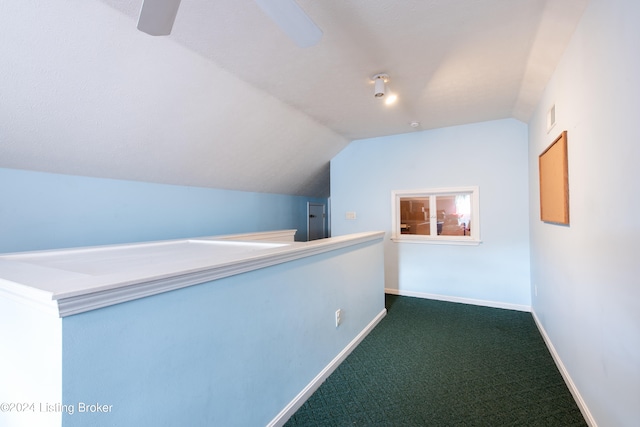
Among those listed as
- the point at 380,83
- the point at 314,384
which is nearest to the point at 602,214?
the point at 380,83

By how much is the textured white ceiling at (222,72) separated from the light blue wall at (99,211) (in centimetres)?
13

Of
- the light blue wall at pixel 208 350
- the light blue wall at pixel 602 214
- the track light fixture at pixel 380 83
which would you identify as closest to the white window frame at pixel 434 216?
the light blue wall at pixel 602 214

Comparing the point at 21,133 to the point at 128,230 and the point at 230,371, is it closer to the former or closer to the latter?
the point at 128,230

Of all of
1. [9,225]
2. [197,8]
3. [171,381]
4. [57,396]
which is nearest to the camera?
[57,396]

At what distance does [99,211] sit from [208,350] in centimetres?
198

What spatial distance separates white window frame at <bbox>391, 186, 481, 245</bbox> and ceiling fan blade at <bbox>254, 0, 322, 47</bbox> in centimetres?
300

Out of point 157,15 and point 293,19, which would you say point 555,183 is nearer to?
point 293,19

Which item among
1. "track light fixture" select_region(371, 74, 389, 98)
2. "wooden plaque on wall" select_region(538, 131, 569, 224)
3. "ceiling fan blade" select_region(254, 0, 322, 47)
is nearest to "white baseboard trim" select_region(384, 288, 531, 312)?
"wooden plaque on wall" select_region(538, 131, 569, 224)

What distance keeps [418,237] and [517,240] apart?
112 cm

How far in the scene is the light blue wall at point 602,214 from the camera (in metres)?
1.11

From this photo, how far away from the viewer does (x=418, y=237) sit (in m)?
3.94

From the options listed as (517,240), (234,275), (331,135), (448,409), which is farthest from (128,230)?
(517,240)

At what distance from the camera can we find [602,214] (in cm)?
137

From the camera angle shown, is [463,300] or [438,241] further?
[438,241]
